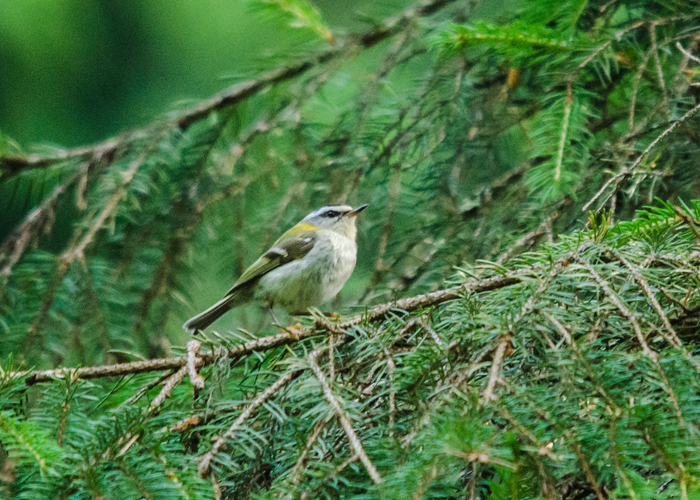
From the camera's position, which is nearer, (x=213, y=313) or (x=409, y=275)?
(x=409, y=275)

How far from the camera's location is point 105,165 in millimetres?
2293

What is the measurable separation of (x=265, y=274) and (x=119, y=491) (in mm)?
1736

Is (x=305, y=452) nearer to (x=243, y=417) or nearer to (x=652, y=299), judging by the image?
(x=243, y=417)

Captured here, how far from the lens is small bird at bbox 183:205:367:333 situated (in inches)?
97.4

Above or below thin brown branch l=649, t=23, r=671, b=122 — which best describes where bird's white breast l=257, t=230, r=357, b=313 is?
below

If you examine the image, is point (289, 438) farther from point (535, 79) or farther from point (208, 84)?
point (208, 84)

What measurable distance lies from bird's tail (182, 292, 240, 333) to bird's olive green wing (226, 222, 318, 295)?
5 cm

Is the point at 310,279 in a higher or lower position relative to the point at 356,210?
lower

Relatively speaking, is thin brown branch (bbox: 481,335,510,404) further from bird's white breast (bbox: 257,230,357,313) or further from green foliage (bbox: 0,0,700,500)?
bird's white breast (bbox: 257,230,357,313)

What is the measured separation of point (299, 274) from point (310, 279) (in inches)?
2.0

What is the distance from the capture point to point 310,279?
2.49 m

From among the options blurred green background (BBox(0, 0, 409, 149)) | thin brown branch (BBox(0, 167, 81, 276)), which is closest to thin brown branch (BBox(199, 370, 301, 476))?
thin brown branch (BBox(0, 167, 81, 276))

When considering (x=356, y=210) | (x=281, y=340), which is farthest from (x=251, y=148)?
(x=281, y=340)

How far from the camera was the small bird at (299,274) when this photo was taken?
247cm
